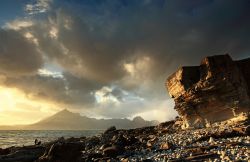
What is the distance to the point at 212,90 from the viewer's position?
38.2 meters

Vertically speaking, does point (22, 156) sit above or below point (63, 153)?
below

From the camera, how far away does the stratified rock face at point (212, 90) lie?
1446 inches

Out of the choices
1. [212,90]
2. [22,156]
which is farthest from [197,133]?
[22,156]

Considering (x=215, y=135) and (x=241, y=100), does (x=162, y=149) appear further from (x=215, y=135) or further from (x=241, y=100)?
(x=241, y=100)

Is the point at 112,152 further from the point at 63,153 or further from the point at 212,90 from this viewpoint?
the point at 212,90

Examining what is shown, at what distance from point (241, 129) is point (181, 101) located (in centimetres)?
1719

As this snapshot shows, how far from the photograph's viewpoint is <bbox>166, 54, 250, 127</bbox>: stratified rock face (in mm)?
36719

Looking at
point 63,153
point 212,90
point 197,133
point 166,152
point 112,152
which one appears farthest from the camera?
point 212,90

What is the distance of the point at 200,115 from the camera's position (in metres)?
40.7

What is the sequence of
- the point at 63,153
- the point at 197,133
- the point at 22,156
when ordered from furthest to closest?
the point at 197,133, the point at 22,156, the point at 63,153

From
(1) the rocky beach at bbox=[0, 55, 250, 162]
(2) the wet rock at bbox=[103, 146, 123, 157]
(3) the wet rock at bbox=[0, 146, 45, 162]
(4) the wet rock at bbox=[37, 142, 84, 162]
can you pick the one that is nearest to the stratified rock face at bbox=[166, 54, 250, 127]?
(1) the rocky beach at bbox=[0, 55, 250, 162]

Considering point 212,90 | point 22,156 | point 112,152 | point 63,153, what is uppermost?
point 212,90

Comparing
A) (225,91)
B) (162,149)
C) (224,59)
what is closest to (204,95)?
(225,91)

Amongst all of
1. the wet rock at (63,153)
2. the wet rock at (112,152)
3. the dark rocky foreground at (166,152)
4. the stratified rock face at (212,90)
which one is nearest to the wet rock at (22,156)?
the dark rocky foreground at (166,152)
